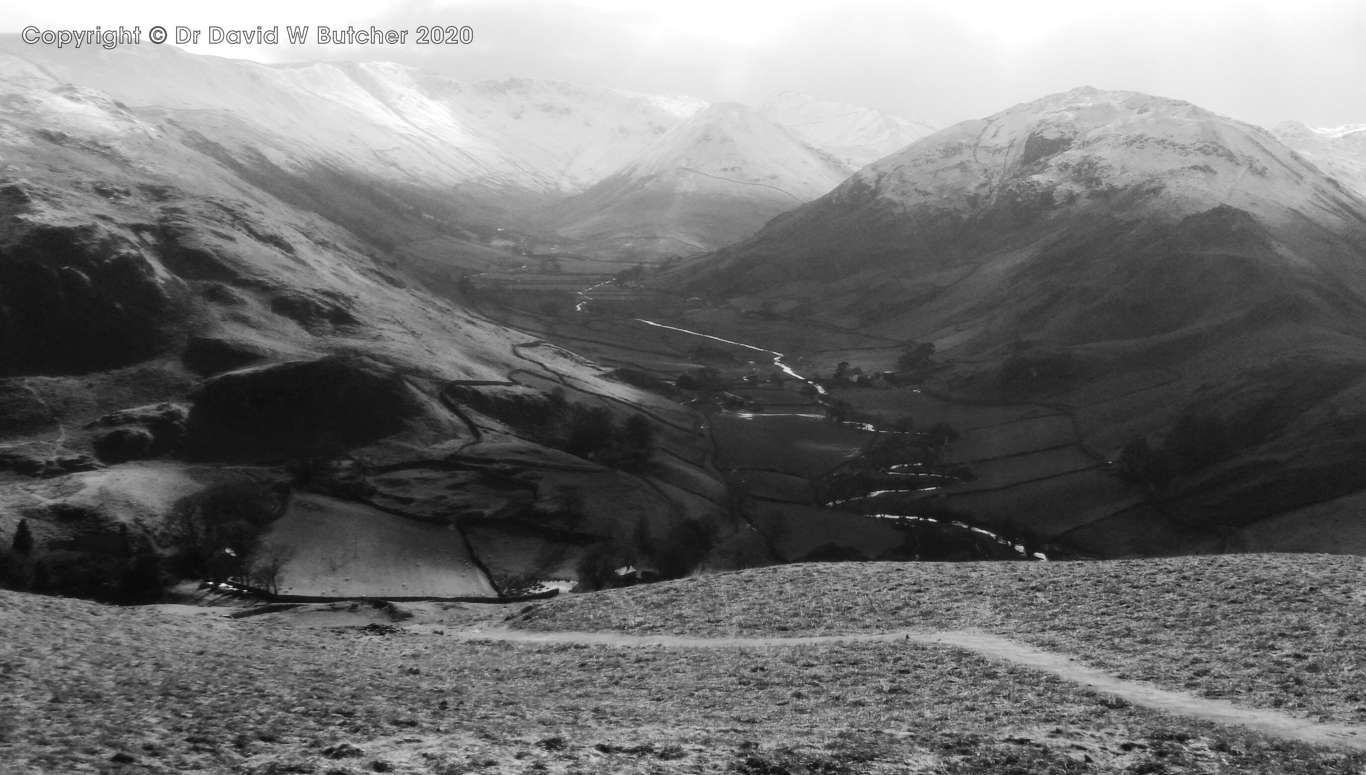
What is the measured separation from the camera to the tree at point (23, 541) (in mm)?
82188

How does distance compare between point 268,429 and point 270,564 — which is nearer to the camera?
point 270,564


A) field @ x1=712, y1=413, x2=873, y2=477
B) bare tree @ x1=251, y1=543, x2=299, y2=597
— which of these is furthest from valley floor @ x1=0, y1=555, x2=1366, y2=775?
field @ x1=712, y1=413, x2=873, y2=477

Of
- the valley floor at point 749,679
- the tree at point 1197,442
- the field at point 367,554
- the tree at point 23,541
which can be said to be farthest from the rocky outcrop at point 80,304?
the tree at point 1197,442

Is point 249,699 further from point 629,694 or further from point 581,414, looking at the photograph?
point 581,414

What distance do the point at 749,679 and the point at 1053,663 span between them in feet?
33.5

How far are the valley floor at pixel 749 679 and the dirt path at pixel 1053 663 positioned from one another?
0.67 ft

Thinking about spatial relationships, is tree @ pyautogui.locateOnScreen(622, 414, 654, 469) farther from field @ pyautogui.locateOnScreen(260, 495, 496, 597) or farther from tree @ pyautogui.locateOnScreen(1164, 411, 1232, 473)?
tree @ pyautogui.locateOnScreen(1164, 411, 1232, 473)

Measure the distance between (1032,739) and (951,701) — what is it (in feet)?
15.2

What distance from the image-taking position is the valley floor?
2427cm

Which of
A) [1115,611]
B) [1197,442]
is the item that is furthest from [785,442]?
[1115,611]

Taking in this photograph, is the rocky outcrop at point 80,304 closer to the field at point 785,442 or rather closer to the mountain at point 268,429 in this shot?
the mountain at point 268,429

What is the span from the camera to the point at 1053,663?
3478cm

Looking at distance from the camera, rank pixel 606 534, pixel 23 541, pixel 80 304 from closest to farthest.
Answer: pixel 23 541, pixel 606 534, pixel 80 304

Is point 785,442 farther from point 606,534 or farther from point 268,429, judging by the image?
point 268,429
